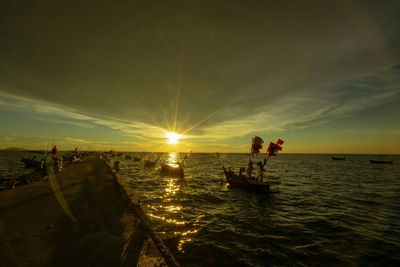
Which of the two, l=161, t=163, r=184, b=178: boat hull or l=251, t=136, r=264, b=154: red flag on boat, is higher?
l=251, t=136, r=264, b=154: red flag on boat

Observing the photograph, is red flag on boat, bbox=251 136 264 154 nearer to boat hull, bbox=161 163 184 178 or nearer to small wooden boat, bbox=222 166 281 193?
small wooden boat, bbox=222 166 281 193

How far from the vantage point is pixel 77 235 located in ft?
20.6

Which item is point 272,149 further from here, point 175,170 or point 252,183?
point 175,170

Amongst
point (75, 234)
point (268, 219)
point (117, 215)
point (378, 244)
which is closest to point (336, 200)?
point (378, 244)

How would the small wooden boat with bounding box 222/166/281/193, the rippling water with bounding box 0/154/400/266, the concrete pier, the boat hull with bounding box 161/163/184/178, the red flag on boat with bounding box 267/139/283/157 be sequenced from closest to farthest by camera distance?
the concrete pier → the rippling water with bounding box 0/154/400/266 → the red flag on boat with bounding box 267/139/283/157 → the small wooden boat with bounding box 222/166/281/193 → the boat hull with bounding box 161/163/184/178

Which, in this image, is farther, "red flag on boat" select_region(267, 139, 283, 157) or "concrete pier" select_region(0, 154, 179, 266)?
"red flag on boat" select_region(267, 139, 283, 157)

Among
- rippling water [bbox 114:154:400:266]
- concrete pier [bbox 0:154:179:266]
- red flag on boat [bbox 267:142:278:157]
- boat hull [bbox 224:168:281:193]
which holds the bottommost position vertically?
rippling water [bbox 114:154:400:266]

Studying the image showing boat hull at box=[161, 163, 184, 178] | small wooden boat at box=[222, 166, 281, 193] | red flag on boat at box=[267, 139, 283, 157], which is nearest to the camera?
red flag on boat at box=[267, 139, 283, 157]

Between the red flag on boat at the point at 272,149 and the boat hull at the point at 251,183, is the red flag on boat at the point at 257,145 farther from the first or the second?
the boat hull at the point at 251,183

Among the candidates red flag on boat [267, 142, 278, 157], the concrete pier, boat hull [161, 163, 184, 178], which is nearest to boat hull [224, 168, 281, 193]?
→ red flag on boat [267, 142, 278, 157]

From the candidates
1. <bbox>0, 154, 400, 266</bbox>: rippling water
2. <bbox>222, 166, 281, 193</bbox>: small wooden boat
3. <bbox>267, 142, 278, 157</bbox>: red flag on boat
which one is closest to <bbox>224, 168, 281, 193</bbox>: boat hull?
<bbox>222, 166, 281, 193</bbox>: small wooden boat

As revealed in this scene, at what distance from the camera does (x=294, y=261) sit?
25.8 feet

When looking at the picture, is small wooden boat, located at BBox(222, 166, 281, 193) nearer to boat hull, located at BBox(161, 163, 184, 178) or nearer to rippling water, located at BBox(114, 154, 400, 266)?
rippling water, located at BBox(114, 154, 400, 266)

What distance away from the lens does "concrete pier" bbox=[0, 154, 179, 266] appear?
16.3ft
